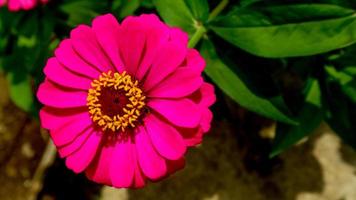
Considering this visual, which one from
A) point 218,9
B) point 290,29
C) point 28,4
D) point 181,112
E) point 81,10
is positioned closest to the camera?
point 181,112

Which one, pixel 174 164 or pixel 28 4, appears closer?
pixel 174 164

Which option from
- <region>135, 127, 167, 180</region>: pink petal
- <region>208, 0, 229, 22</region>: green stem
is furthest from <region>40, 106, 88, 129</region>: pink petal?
<region>208, 0, 229, 22</region>: green stem

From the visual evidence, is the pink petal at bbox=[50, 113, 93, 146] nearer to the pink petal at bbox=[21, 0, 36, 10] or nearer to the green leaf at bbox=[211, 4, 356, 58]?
the green leaf at bbox=[211, 4, 356, 58]

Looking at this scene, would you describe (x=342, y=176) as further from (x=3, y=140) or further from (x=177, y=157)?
(x=3, y=140)

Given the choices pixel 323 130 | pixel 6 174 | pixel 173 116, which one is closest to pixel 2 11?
pixel 6 174

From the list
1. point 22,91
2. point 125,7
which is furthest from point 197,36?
point 22,91

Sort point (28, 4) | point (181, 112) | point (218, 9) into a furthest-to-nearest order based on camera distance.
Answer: point (28, 4)
point (218, 9)
point (181, 112)

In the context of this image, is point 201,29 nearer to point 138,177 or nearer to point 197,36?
point 197,36

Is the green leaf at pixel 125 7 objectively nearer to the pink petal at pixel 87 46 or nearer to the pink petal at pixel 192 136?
the pink petal at pixel 87 46
